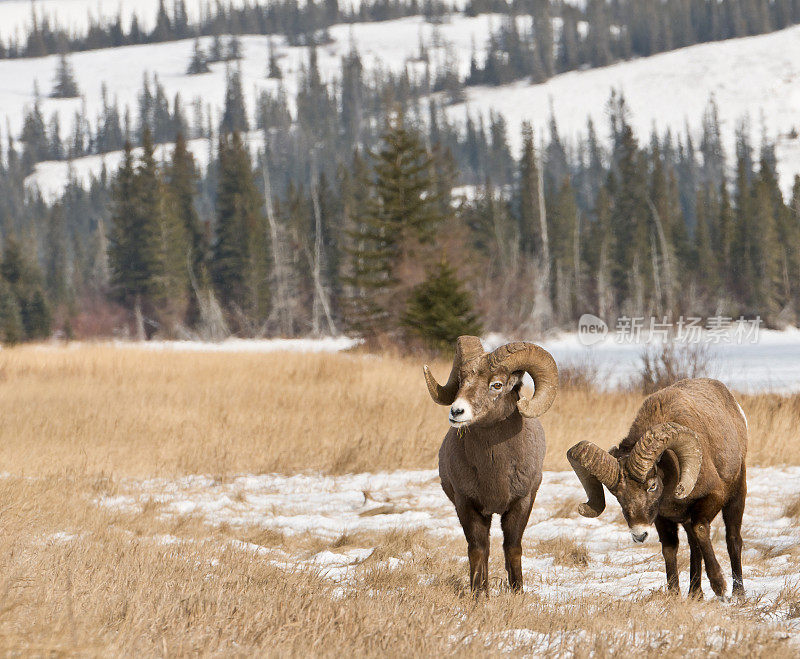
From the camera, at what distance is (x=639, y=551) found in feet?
23.1

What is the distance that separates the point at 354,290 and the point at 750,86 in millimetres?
86712

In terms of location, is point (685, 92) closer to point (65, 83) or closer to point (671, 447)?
point (65, 83)

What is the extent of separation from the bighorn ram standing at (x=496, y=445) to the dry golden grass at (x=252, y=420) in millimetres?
5174

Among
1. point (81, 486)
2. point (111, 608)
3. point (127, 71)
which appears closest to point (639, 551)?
point (111, 608)

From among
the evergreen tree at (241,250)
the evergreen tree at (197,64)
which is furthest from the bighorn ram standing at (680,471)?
the evergreen tree at (197,64)

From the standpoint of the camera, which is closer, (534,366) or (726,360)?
(534,366)

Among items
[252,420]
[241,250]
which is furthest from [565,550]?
[241,250]

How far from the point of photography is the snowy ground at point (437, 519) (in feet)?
20.1

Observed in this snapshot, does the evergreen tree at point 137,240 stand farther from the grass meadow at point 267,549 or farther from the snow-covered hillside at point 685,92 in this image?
the snow-covered hillside at point 685,92

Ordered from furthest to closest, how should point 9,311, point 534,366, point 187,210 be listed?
point 187,210, point 9,311, point 534,366

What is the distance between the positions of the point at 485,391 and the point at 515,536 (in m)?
1.02

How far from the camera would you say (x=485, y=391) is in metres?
5.08

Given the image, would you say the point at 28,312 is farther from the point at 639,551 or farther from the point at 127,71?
the point at 127,71

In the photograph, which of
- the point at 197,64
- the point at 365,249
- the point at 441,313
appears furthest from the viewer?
the point at 197,64
